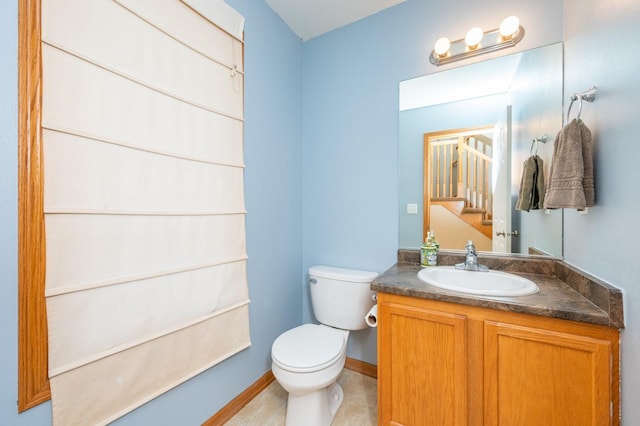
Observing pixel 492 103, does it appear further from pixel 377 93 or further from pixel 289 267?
pixel 289 267

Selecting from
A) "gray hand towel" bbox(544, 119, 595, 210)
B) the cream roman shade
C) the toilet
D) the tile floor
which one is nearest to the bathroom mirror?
"gray hand towel" bbox(544, 119, 595, 210)

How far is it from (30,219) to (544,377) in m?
1.81

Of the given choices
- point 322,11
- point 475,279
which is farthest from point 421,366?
point 322,11

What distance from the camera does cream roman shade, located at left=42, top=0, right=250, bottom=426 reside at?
87 cm

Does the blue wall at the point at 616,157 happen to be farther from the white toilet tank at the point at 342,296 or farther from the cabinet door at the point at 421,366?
the white toilet tank at the point at 342,296

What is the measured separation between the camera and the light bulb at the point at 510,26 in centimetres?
137

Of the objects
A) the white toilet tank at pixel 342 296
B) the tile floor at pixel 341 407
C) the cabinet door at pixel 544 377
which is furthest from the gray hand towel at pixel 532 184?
the tile floor at pixel 341 407

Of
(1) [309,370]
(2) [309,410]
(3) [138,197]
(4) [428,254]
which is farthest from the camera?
(4) [428,254]

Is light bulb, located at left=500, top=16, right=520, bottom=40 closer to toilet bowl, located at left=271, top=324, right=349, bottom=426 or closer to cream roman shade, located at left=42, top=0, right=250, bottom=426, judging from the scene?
cream roman shade, located at left=42, top=0, right=250, bottom=426

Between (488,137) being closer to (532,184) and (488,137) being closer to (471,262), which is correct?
(532,184)

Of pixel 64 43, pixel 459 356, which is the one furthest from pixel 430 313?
pixel 64 43

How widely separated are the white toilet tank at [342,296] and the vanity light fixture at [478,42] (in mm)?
1418

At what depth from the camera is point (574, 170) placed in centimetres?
99

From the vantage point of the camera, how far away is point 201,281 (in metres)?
1.30
